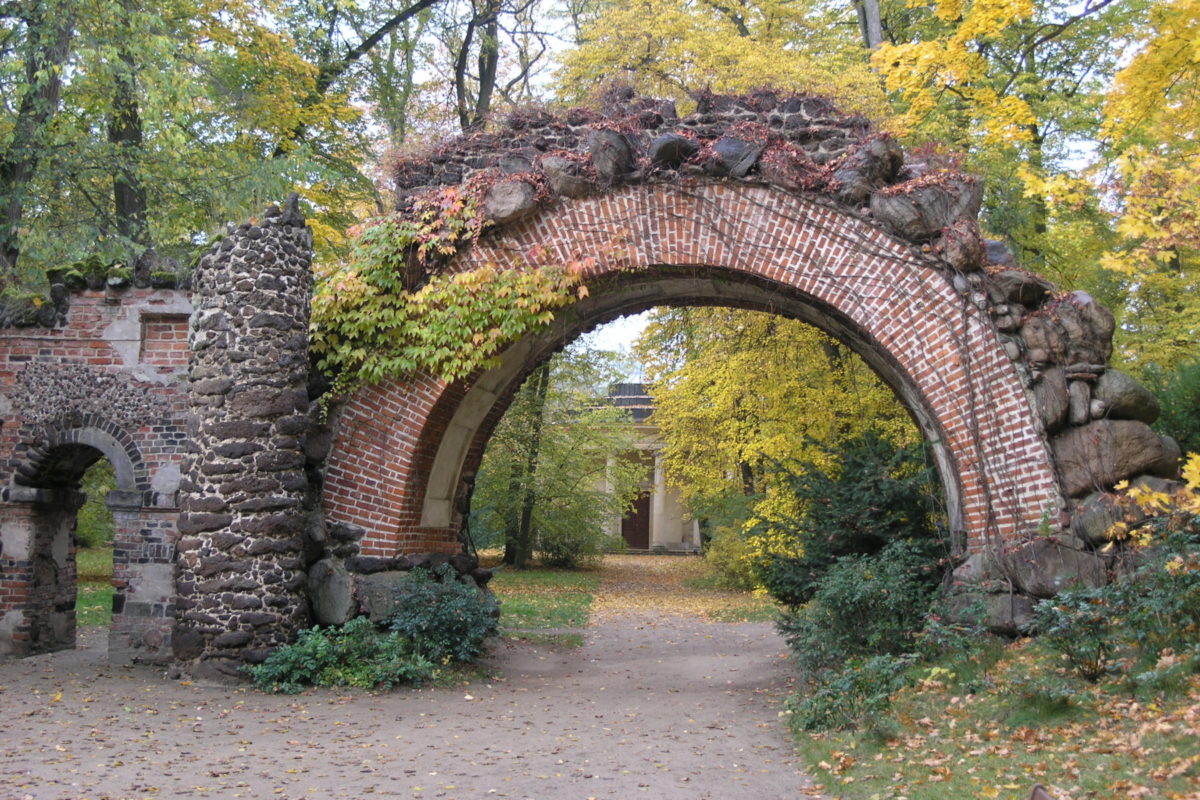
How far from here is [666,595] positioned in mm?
21484

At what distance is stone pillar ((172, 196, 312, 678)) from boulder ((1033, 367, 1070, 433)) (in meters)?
6.54

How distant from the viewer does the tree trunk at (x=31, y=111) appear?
37.3 ft

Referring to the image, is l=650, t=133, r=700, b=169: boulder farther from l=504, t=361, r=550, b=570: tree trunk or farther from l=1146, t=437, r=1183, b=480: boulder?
l=504, t=361, r=550, b=570: tree trunk

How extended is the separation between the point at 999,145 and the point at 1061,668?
11002 mm

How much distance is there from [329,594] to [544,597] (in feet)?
33.2

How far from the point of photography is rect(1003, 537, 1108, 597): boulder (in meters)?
7.96

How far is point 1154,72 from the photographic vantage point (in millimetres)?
8367

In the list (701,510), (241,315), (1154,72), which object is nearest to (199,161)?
(241,315)

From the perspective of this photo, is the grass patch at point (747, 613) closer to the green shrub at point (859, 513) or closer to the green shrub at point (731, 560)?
the green shrub at point (731, 560)

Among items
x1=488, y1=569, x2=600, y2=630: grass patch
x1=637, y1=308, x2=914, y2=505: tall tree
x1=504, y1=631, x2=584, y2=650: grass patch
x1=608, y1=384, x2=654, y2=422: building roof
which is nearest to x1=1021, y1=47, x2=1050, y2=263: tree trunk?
x1=637, y1=308, x2=914, y2=505: tall tree

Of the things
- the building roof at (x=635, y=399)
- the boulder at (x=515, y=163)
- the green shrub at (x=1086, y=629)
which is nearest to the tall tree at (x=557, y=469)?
the building roof at (x=635, y=399)

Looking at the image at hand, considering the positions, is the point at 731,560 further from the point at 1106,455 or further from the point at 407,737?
the point at 407,737

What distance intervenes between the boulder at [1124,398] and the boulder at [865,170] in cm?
255

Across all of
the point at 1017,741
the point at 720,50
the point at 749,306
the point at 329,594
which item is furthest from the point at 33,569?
the point at 720,50
